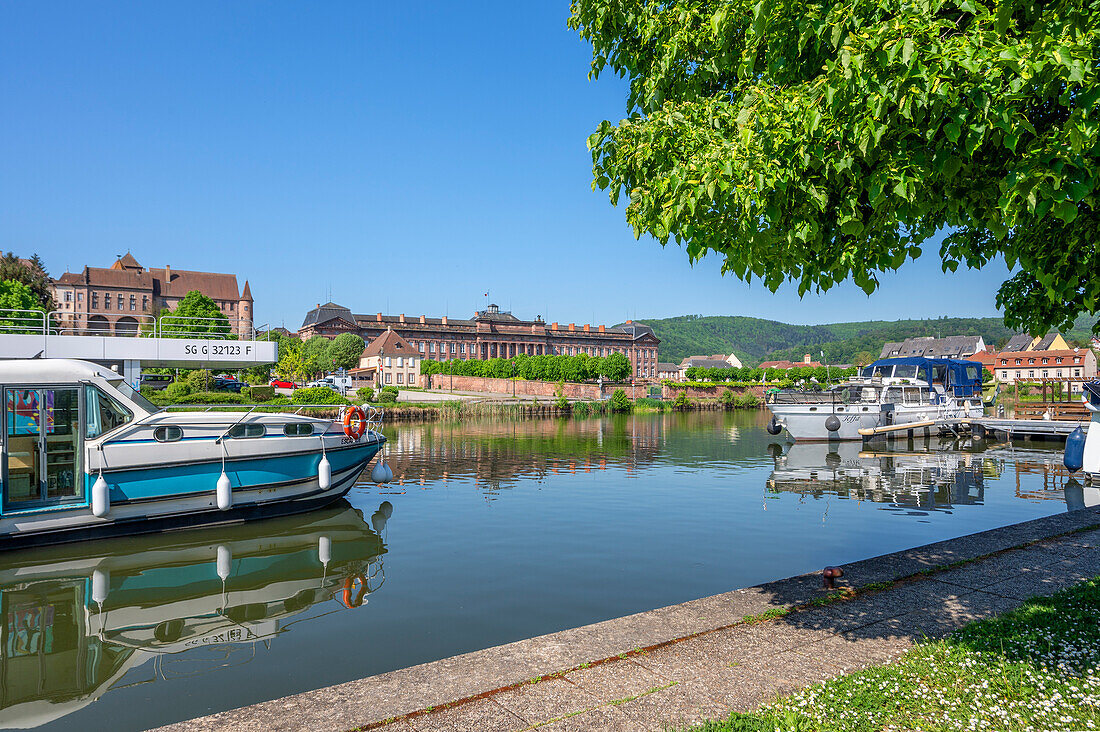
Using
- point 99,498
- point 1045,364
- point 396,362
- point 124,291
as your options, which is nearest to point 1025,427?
point 99,498

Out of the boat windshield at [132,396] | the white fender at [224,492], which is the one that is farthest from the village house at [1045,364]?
the boat windshield at [132,396]

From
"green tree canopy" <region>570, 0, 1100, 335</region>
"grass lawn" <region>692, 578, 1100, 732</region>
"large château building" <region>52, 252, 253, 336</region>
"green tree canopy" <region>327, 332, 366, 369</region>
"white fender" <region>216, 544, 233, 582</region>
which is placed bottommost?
"white fender" <region>216, 544, 233, 582</region>

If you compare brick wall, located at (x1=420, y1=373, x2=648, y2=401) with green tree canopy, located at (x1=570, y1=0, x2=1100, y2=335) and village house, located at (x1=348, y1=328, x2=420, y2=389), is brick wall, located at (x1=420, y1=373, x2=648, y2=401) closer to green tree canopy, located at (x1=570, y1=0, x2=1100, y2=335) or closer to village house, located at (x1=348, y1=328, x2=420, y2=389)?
village house, located at (x1=348, y1=328, x2=420, y2=389)

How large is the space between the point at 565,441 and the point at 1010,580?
27.2m

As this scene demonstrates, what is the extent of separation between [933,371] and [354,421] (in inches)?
1424

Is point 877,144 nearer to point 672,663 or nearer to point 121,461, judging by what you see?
point 672,663

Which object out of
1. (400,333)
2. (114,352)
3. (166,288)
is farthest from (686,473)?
(166,288)

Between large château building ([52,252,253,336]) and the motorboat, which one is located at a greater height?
large château building ([52,252,253,336])

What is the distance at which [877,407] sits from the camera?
33125 mm

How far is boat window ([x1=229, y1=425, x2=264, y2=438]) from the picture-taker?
13874 millimetres

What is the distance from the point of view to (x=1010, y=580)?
7.32 metres

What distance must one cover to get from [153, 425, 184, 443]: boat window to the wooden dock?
113ft

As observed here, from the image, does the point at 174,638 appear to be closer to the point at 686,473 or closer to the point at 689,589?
the point at 689,589

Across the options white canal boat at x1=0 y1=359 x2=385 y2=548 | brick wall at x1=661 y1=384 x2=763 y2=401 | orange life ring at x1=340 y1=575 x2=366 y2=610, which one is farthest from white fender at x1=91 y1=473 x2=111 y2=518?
brick wall at x1=661 y1=384 x2=763 y2=401
